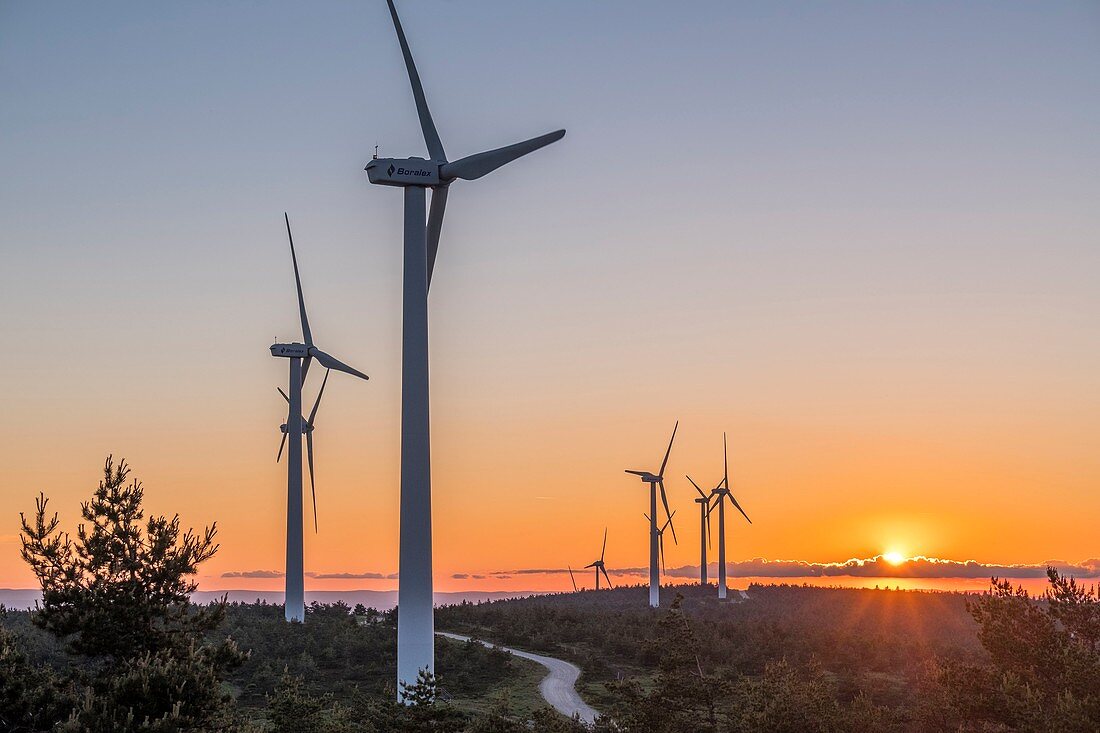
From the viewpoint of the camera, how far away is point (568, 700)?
2213 inches

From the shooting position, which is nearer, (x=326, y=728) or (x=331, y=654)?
(x=326, y=728)

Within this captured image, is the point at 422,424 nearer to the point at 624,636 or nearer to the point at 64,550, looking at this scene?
the point at 64,550

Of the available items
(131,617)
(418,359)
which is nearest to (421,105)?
(418,359)

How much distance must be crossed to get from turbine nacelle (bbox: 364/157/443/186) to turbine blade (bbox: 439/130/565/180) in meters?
0.71

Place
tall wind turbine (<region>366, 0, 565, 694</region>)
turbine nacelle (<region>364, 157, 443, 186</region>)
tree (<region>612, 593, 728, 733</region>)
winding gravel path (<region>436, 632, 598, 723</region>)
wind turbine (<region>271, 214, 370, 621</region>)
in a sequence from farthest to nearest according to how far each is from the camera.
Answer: wind turbine (<region>271, 214, 370, 621</region>)
winding gravel path (<region>436, 632, 598, 723</region>)
turbine nacelle (<region>364, 157, 443, 186</region>)
tall wind turbine (<region>366, 0, 565, 694</region>)
tree (<region>612, 593, 728, 733</region>)

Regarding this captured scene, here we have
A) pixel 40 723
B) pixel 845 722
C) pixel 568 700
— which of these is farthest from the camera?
pixel 568 700

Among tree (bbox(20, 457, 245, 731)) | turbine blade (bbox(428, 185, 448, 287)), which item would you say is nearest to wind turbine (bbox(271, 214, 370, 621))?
turbine blade (bbox(428, 185, 448, 287))

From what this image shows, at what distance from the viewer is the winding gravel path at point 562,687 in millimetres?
52875

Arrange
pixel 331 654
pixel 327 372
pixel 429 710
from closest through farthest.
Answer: pixel 429 710 → pixel 331 654 → pixel 327 372

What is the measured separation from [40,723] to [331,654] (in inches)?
1389

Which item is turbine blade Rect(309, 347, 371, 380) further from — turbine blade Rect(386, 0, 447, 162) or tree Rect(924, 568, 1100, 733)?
tree Rect(924, 568, 1100, 733)

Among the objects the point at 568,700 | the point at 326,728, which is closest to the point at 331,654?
the point at 568,700

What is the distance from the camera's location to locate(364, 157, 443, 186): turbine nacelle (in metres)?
45.6

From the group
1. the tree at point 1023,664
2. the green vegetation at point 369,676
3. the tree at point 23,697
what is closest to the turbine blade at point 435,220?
the green vegetation at point 369,676
